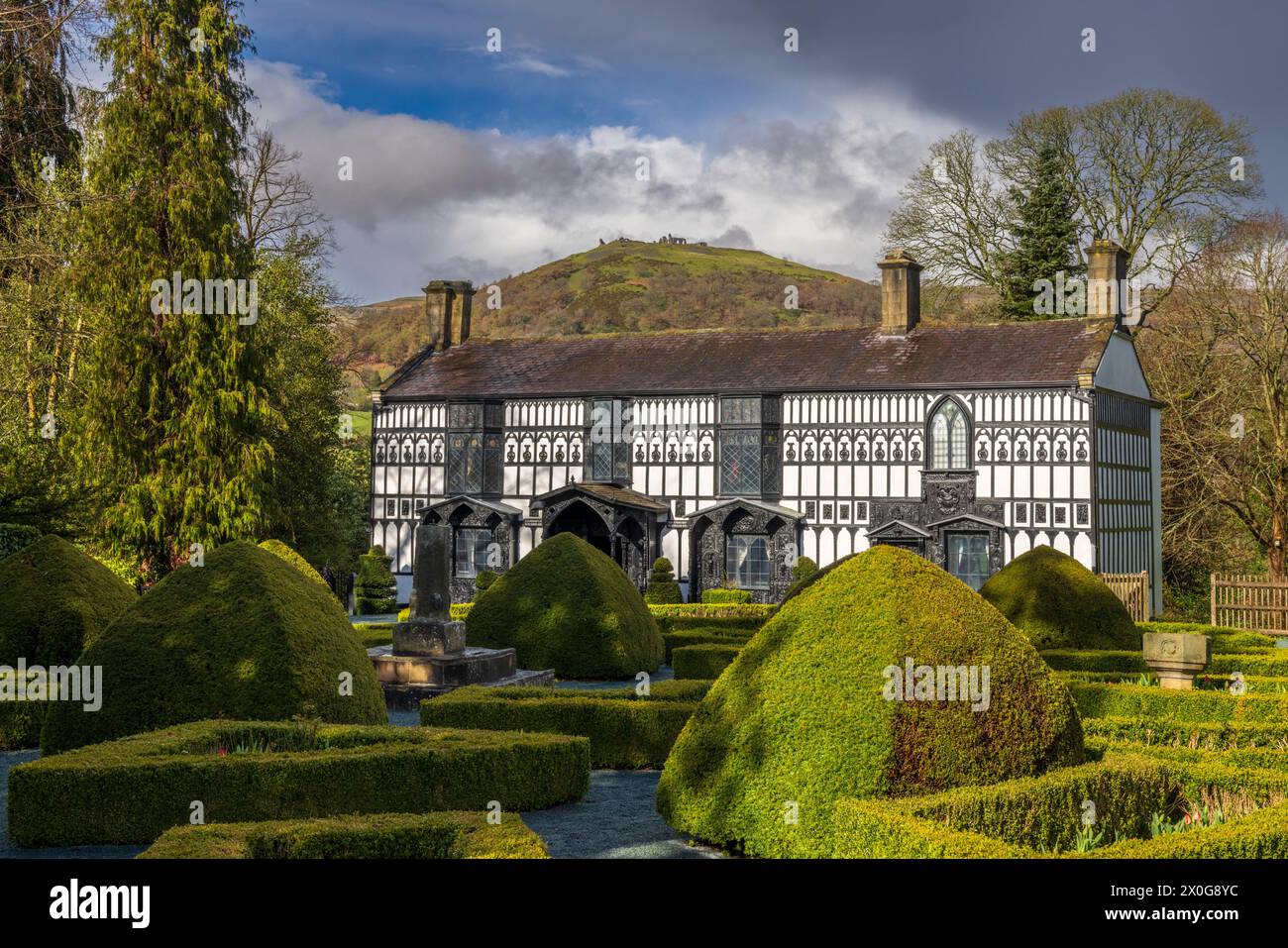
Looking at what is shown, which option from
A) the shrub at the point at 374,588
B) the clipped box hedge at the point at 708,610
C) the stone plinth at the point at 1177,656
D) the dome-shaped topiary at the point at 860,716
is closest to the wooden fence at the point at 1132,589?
the clipped box hedge at the point at 708,610

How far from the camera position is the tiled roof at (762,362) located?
37.4m

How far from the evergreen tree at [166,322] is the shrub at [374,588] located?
979 centimetres

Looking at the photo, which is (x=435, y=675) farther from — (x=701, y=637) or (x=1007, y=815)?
(x=1007, y=815)

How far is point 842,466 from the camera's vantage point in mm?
38938

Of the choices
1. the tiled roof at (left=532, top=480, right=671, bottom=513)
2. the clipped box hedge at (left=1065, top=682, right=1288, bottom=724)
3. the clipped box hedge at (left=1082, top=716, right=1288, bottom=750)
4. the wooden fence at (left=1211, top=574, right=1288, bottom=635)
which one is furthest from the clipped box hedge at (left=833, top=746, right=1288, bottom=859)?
the tiled roof at (left=532, top=480, right=671, bottom=513)

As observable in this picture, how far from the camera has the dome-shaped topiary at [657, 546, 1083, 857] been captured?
9242 mm

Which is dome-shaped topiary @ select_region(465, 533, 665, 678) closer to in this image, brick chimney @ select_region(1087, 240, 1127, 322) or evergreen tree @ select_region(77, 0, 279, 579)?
evergreen tree @ select_region(77, 0, 279, 579)

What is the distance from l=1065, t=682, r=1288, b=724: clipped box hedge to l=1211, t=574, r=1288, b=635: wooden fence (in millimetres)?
18486

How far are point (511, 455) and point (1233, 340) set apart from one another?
79.2 feet

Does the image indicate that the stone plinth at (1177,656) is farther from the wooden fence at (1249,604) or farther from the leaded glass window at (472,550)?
the leaded glass window at (472,550)

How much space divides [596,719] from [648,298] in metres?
119

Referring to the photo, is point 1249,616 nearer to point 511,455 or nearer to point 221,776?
point 511,455
